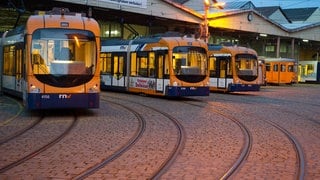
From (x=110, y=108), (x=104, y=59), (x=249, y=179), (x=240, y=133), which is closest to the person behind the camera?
(x=249, y=179)

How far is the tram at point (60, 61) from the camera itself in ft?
52.1

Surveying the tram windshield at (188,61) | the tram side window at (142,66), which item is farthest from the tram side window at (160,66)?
the tram side window at (142,66)

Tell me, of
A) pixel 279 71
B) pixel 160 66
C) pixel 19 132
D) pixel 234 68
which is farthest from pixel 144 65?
pixel 279 71

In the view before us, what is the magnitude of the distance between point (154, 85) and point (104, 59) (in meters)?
6.00

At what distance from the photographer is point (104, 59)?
102 feet

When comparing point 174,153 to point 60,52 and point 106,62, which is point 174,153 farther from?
point 106,62

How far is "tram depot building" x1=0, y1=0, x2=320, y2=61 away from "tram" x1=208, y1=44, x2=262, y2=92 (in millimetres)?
2208

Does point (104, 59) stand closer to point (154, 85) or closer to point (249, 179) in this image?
point (154, 85)

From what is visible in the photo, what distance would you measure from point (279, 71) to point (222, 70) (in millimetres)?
26536

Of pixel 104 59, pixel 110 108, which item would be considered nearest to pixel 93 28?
pixel 110 108

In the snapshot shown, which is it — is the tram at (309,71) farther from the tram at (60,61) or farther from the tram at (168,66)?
the tram at (60,61)

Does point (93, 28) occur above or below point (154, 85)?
above

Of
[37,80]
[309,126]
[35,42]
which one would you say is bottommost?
[309,126]

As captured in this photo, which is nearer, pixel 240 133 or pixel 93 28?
pixel 240 133
